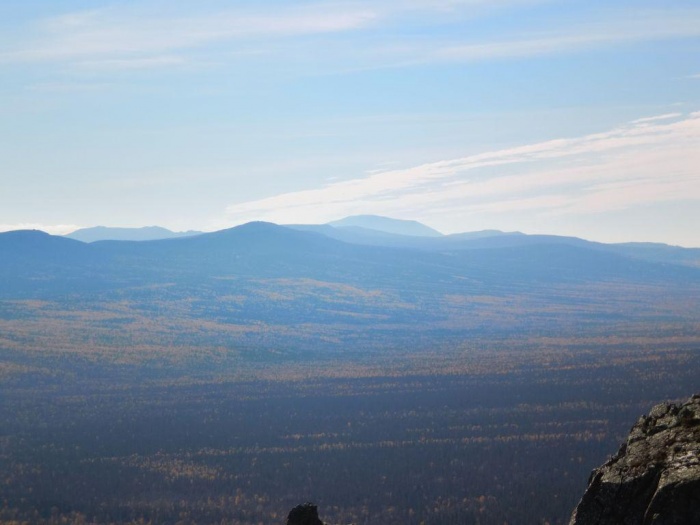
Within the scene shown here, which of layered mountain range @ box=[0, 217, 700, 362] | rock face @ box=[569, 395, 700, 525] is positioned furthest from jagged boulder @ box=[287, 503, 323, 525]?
layered mountain range @ box=[0, 217, 700, 362]

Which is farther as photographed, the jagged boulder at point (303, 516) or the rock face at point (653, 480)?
the jagged boulder at point (303, 516)

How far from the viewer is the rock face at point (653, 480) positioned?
720 centimetres

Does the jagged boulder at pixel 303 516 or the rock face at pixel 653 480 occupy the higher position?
the rock face at pixel 653 480

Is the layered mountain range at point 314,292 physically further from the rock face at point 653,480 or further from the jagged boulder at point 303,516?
the rock face at point 653,480

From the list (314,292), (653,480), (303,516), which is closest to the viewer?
(653,480)

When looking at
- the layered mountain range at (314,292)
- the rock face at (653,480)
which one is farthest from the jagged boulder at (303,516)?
the layered mountain range at (314,292)

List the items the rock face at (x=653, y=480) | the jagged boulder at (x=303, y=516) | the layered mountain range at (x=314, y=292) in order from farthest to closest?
the layered mountain range at (x=314, y=292)
the jagged boulder at (x=303, y=516)
the rock face at (x=653, y=480)

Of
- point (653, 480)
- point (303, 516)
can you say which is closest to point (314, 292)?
point (303, 516)

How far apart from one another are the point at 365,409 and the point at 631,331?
2312 inches

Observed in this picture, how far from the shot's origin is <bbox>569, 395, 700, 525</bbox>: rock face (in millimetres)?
7203

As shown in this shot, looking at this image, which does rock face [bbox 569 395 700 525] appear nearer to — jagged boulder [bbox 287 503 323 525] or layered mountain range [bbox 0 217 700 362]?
jagged boulder [bbox 287 503 323 525]

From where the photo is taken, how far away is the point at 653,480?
7.84m

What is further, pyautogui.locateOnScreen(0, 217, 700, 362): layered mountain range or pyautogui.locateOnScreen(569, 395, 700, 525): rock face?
pyautogui.locateOnScreen(0, 217, 700, 362): layered mountain range

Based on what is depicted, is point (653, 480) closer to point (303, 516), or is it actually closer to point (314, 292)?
point (303, 516)
